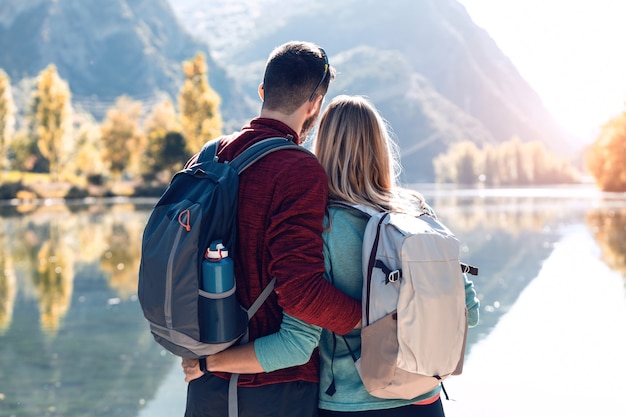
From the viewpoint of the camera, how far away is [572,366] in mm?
5574

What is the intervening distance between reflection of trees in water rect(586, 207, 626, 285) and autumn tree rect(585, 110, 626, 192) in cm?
1987

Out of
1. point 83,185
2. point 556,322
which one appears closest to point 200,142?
point 83,185

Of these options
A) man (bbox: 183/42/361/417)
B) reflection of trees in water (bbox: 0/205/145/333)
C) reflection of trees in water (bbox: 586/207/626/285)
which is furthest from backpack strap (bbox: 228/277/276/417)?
reflection of trees in water (bbox: 586/207/626/285)

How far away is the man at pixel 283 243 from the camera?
1693mm

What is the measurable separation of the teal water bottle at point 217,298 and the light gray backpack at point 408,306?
322mm

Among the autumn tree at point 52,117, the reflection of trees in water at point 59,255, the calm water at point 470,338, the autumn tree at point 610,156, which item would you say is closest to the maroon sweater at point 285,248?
the calm water at point 470,338

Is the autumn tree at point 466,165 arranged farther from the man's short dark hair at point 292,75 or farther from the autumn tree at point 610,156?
the man's short dark hair at point 292,75

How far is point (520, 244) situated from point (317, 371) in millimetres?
13880

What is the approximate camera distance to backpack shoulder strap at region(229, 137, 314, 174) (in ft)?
5.73

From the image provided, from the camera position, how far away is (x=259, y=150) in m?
1.76

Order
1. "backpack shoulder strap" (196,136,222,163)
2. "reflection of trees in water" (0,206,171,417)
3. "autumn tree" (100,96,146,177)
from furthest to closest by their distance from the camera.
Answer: "autumn tree" (100,96,146,177)
"reflection of trees in water" (0,206,171,417)
"backpack shoulder strap" (196,136,222,163)

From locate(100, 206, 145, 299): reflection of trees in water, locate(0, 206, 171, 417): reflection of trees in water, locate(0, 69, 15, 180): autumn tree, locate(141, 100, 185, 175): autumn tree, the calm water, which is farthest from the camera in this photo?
locate(141, 100, 185, 175): autumn tree

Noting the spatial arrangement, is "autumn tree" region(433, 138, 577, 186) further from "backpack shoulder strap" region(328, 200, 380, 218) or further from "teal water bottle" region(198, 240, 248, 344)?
"teal water bottle" region(198, 240, 248, 344)

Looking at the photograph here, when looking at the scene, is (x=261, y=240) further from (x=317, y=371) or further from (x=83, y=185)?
(x=83, y=185)
